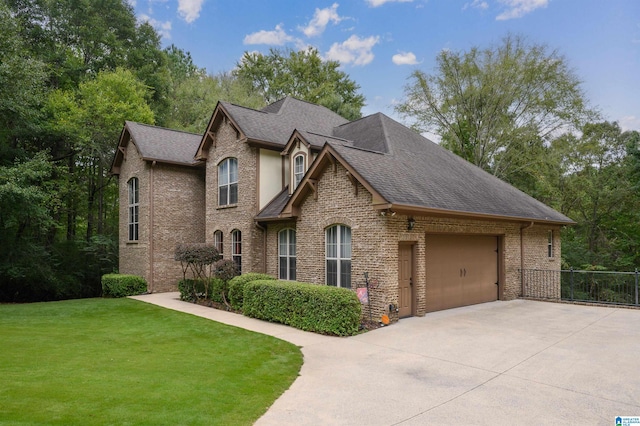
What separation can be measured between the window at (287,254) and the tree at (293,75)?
79.5 ft

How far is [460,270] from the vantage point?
44.4 feet

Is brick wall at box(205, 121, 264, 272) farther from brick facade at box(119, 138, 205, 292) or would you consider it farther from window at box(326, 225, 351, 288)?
window at box(326, 225, 351, 288)

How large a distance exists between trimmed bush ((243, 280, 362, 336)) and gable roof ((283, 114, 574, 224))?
260cm

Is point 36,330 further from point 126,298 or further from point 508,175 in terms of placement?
point 508,175

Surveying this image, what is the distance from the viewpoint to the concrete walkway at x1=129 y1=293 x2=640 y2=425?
17.0 feet

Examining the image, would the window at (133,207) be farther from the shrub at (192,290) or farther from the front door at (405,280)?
the front door at (405,280)

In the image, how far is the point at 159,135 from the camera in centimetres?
2070

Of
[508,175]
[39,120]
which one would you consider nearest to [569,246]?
[508,175]

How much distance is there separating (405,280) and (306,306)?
3007 millimetres

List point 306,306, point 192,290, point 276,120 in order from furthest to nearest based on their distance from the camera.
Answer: point 276,120 < point 192,290 < point 306,306

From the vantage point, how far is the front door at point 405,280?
11.4 meters

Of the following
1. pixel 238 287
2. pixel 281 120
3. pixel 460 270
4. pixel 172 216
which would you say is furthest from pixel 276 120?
pixel 460 270

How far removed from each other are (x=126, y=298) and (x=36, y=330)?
6710mm

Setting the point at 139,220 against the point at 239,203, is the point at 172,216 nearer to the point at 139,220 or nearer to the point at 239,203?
the point at 139,220
